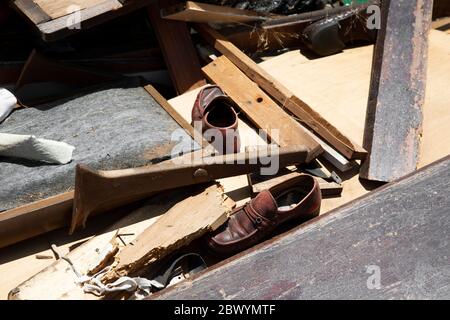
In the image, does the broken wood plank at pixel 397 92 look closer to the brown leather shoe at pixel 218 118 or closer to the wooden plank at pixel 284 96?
the wooden plank at pixel 284 96

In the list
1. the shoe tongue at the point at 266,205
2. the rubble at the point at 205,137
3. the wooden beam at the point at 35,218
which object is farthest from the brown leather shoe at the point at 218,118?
the wooden beam at the point at 35,218

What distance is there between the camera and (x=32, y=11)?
2.93m

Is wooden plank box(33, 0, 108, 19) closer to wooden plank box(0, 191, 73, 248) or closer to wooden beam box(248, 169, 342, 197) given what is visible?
wooden plank box(0, 191, 73, 248)

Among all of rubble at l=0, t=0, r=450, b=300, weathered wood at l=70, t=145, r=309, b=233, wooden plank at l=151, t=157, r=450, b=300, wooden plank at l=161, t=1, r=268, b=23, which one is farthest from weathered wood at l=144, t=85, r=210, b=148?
wooden plank at l=151, t=157, r=450, b=300

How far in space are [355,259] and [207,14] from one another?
1964 millimetres

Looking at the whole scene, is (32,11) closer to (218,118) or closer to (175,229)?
(218,118)

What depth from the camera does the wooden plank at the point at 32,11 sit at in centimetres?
288

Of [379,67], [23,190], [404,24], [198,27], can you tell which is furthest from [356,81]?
[23,190]

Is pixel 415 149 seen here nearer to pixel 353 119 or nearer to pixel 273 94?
pixel 353 119

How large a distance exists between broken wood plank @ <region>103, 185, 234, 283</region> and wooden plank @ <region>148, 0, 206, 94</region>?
1043 millimetres

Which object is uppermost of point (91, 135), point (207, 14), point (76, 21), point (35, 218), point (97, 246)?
point (76, 21)

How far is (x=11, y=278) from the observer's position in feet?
7.47

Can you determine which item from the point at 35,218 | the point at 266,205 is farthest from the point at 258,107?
the point at 35,218

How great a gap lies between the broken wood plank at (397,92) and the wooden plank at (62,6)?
1.67 m
